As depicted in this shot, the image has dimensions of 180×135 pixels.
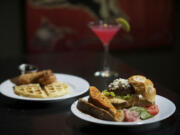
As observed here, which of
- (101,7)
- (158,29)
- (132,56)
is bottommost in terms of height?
(132,56)

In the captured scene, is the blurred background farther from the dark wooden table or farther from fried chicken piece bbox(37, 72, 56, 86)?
fried chicken piece bbox(37, 72, 56, 86)

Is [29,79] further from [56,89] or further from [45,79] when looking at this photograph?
[56,89]

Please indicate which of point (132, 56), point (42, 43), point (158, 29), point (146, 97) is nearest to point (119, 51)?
point (132, 56)

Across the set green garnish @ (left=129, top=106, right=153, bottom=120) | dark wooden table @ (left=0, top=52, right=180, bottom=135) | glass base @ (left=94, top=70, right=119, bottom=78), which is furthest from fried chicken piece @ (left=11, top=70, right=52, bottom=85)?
green garnish @ (left=129, top=106, right=153, bottom=120)

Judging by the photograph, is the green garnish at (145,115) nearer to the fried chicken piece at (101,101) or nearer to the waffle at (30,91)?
the fried chicken piece at (101,101)

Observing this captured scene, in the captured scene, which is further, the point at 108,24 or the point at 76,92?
the point at 108,24

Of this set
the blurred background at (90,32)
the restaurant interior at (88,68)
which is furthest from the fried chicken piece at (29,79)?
the blurred background at (90,32)

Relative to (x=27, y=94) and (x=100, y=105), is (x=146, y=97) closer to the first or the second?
(x=100, y=105)

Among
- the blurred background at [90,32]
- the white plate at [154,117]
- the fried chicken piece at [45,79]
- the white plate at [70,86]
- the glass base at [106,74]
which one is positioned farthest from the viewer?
the blurred background at [90,32]
